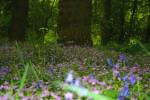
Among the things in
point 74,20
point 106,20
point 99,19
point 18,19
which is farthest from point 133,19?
point 74,20

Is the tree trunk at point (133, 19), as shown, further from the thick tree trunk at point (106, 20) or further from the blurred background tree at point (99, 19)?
the thick tree trunk at point (106, 20)

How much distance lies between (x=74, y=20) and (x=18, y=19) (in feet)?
25.7

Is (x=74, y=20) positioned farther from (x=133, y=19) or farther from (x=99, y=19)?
(x=99, y=19)

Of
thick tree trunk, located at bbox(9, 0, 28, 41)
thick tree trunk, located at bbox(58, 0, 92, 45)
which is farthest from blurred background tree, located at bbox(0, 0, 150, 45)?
thick tree trunk, located at bbox(58, 0, 92, 45)

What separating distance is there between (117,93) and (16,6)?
17915mm

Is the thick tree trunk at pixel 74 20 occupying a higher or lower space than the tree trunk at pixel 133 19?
higher

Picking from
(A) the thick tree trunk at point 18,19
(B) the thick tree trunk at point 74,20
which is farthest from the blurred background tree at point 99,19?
(B) the thick tree trunk at point 74,20

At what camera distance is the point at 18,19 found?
21.8 meters

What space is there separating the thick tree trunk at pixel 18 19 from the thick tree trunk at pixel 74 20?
6.91 m

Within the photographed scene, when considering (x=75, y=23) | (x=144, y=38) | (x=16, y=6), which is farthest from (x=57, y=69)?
(x=144, y=38)

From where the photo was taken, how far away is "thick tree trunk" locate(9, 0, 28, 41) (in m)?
21.3

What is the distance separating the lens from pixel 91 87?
4.02 metres

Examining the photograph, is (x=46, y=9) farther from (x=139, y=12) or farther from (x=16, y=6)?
(x=16, y=6)

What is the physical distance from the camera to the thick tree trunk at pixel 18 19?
21.3 m
